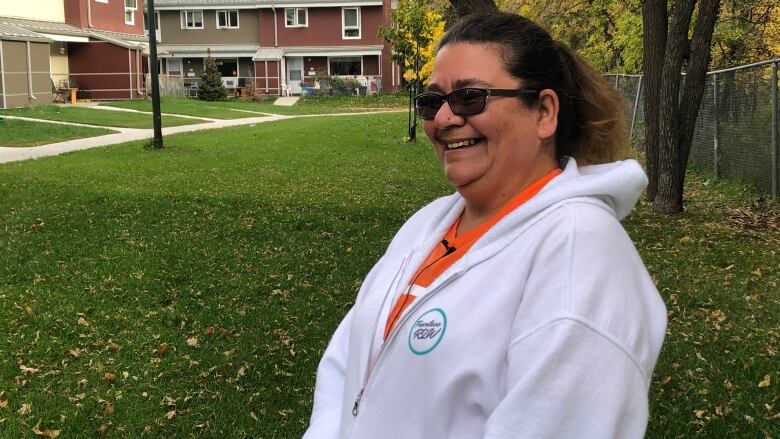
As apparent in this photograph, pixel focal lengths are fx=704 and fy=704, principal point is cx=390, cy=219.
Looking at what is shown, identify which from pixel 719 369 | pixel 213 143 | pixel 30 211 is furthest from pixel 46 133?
pixel 719 369

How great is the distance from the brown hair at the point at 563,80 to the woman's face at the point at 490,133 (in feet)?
0.11

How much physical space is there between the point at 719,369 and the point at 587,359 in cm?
374

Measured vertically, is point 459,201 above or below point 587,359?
above

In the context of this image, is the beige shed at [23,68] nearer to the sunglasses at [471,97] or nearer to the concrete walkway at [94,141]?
the concrete walkway at [94,141]

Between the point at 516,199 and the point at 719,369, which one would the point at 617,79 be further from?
the point at 516,199

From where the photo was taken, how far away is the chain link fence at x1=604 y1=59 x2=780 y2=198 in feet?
34.9

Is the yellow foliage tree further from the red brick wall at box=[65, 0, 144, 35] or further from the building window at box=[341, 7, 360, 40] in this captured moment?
the building window at box=[341, 7, 360, 40]

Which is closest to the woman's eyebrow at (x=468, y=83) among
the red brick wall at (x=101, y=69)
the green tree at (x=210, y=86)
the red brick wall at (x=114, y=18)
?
the red brick wall at (x=101, y=69)

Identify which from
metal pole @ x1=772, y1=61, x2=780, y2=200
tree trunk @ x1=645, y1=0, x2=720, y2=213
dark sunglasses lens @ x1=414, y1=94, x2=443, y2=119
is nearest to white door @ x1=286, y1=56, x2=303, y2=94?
metal pole @ x1=772, y1=61, x2=780, y2=200

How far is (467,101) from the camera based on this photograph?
Result: 1821mm

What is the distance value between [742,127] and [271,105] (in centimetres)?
2893

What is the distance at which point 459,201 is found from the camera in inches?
86.1

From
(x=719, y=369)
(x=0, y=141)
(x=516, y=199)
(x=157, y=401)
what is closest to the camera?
(x=516, y=199)

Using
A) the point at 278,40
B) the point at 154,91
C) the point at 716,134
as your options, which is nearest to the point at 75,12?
the point at 278,40
